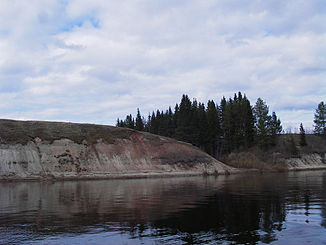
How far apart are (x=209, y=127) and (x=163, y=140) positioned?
25.7m

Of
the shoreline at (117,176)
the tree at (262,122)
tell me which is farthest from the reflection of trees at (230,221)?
the tree at (262,122)

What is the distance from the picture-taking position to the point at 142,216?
58.5 feet

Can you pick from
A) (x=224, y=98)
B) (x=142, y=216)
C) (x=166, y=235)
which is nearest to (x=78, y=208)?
(x=142, y=216)

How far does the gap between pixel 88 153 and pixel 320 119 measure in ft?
284

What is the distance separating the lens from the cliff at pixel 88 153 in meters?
55.6

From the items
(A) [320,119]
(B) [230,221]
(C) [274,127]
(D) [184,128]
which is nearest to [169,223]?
(B) [230,221]

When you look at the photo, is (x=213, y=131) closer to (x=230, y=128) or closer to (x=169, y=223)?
(x=230, y=128)

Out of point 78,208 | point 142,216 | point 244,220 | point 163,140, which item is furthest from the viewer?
point 163,140

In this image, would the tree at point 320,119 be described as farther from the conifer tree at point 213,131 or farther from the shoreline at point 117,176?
the shoreline at point 117,176

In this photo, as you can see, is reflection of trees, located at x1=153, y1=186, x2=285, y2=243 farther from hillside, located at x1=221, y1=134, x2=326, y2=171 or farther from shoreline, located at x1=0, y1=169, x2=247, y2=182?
hillside, located at x1=221, y1=134, x2=326, y2=171

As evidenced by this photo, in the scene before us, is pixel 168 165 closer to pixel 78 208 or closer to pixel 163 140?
pixel 163 140

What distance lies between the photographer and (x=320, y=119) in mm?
115312

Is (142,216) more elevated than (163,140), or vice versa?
(163,140)

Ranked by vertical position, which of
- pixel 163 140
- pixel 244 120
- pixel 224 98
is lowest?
pixel 163 140
